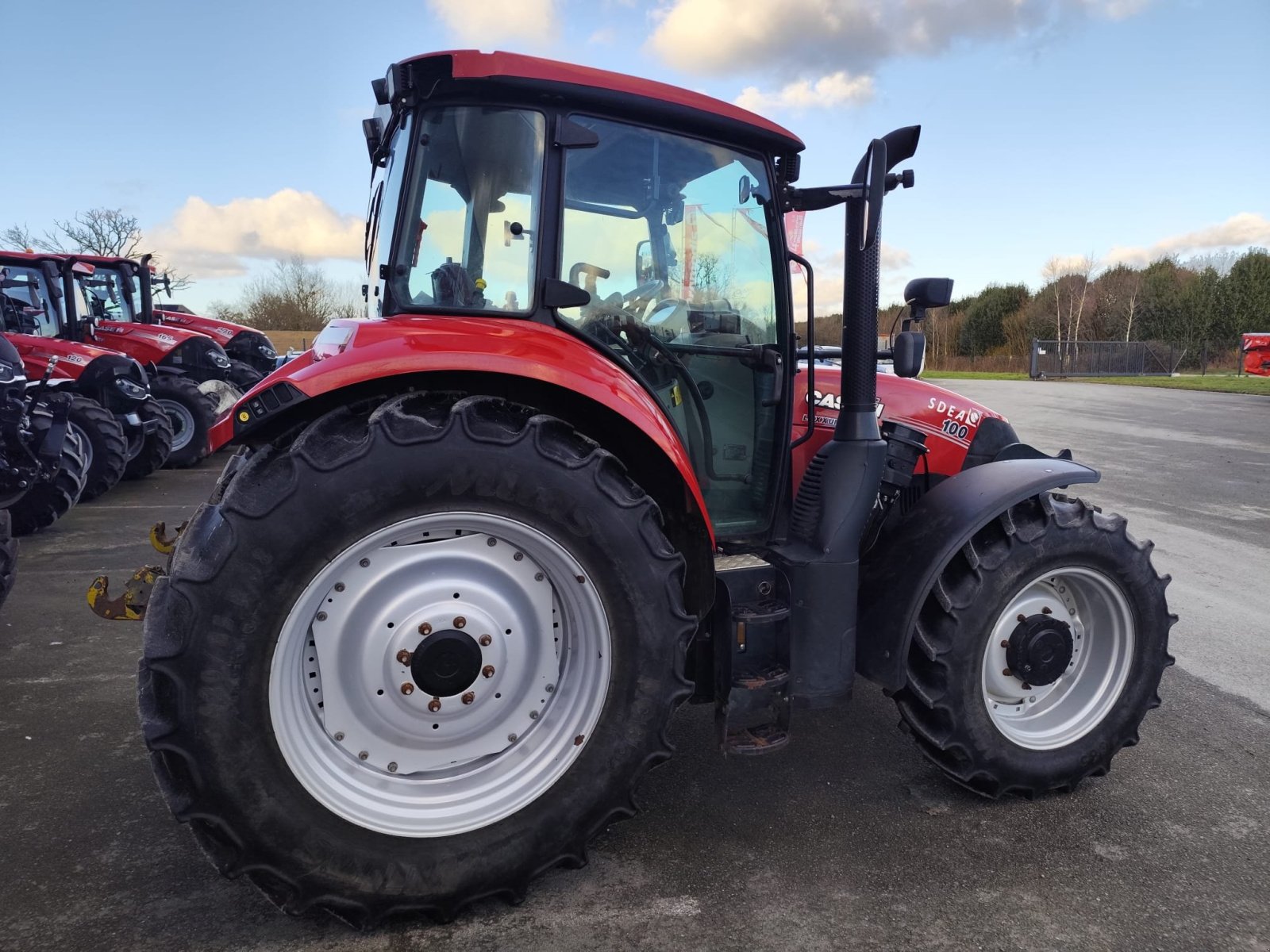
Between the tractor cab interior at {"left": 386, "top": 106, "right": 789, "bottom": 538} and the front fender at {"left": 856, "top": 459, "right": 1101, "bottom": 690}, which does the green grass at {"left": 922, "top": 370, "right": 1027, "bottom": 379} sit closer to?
the front fender at {"left": 856, "top": 459, "right": 1101, "bottom": 690}

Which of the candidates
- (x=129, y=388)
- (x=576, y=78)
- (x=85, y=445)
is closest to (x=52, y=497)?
(x=85, y=445)

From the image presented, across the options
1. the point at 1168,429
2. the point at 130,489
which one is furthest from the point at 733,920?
the point at 1168,429

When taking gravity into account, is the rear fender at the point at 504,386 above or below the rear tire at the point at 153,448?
above

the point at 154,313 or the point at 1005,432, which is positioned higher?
the point at 154,313

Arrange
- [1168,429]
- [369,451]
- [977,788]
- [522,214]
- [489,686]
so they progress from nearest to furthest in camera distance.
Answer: [369,451]
[489,686]
[522,214]
[977,788]
[1168,429]

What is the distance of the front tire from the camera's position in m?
2.57

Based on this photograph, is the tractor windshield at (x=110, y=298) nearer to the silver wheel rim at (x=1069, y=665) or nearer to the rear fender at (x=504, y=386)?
the rear fender at (x=504, y=386)

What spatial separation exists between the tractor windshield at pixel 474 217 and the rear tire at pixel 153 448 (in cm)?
801

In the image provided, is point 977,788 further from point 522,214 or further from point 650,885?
point 522,214

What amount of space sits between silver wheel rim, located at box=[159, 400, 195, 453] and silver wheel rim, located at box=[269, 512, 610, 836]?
9398 millimetres

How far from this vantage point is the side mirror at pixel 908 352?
248 cm

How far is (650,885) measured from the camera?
224 cm

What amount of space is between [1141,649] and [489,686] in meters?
2.16

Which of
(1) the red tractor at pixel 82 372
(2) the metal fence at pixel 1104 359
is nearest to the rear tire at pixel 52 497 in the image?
(1) the red tractor at pixel 82 372
